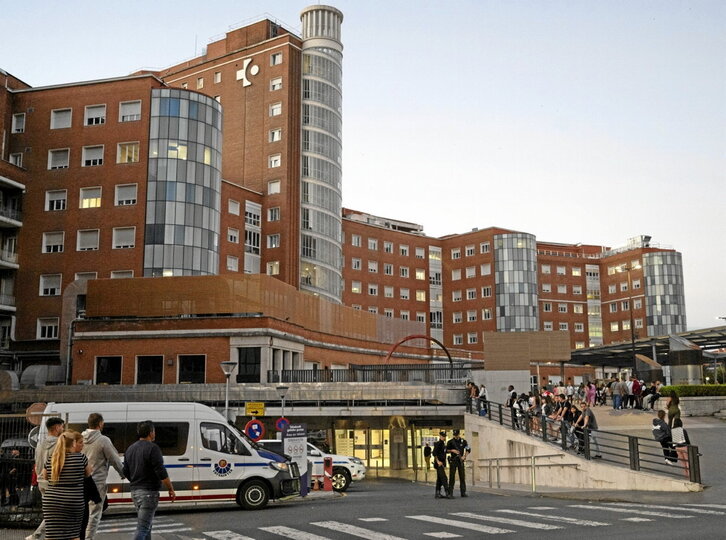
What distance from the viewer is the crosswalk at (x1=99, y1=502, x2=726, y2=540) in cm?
1195

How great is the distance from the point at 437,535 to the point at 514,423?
1641 cm

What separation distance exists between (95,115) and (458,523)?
5346cm

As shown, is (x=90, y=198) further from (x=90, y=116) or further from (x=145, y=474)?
(x=145, y=474)

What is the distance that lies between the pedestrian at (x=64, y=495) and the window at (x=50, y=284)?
51.8 meters

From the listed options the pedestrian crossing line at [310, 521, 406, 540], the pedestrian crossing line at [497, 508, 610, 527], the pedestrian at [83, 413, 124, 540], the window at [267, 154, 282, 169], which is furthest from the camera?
the window at [267, 154, 282, 169]

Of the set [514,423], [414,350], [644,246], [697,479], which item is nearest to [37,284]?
[414,350]

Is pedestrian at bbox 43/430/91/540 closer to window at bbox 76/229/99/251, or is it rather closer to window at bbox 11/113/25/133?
window at bbox 76/229/99/251

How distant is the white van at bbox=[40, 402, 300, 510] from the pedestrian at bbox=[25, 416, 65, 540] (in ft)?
20.5

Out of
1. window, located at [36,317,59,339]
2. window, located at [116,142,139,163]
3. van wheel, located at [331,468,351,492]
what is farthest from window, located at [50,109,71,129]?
van wheel, located at [331,468,351,492]

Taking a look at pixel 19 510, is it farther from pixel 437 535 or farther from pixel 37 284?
pixel 37 284

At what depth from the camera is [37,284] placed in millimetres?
56906

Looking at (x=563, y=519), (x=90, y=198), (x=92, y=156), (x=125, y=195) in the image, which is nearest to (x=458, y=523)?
(x=563, y=519)

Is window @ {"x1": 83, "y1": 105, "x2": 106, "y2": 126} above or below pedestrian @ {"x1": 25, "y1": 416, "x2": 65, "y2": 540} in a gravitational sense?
above

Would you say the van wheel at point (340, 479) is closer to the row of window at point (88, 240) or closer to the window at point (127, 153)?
the row of window at point (88, 240)
